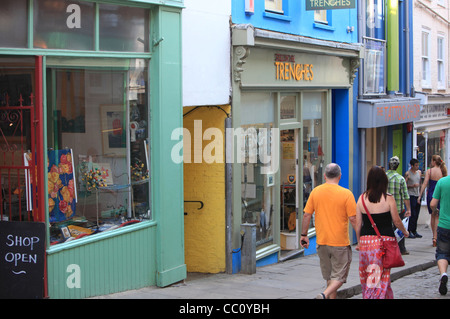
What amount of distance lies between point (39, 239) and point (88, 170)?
1.28 meters

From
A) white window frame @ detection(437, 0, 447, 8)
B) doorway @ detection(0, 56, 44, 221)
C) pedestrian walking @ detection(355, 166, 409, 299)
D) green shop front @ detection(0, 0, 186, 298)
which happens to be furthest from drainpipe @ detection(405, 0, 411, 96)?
doorway @ detection(0, 56, 44, 221)

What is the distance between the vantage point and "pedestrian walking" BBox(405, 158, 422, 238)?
15.1m

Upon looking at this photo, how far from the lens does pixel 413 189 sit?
15242 mm

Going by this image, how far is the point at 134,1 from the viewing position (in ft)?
26.6

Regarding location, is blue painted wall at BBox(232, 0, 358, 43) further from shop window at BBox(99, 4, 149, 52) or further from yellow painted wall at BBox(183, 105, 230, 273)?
shop window at BBox(99, 4, 149, 52)

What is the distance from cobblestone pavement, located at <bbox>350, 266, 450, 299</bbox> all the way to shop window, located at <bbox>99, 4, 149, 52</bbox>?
456 cm

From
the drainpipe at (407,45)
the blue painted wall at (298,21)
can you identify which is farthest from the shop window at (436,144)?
the blue painted wall at (298,21)

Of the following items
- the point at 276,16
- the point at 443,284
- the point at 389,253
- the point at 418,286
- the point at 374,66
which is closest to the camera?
the point at 389,253

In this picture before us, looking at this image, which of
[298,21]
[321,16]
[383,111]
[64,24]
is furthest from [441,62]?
[64,24]

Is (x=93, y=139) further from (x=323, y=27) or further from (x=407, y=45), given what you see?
(x=407, y=45)

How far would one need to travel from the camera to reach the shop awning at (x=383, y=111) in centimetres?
1522

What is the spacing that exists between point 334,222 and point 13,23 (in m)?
4.16

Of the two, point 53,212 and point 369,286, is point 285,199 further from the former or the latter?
point 53,212

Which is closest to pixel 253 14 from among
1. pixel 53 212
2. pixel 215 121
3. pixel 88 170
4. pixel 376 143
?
pixel 215 121
